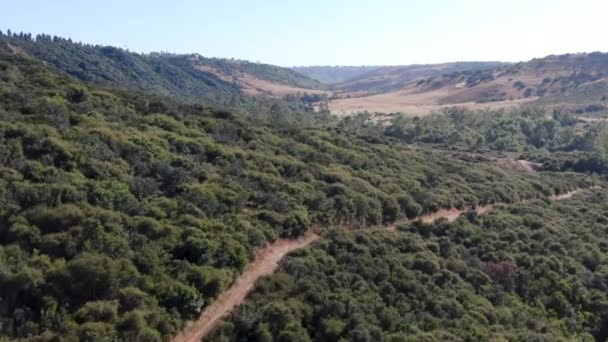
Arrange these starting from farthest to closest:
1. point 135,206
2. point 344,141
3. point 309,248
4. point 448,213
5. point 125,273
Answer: point 344,141 → point 448,213 → point 309,248 → point 135,206 → point 125,273

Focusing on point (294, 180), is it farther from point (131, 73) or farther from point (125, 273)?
point (131, 73)

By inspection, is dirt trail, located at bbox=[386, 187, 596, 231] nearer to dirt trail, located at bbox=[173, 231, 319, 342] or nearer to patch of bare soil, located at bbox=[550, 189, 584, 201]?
dirt trail, located at bbox=[173, 231, 319, 342]

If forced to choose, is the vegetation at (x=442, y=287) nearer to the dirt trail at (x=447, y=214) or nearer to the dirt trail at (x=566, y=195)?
the dirt trail at (x=447, y=214)

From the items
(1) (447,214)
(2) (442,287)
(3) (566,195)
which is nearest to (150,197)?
(2) (442,287)

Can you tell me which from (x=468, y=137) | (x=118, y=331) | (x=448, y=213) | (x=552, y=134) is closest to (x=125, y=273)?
(x=118, y=331)

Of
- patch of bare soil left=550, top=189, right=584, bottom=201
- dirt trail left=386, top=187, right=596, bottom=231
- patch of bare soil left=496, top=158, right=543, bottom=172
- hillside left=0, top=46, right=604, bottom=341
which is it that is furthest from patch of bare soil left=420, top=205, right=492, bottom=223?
patch of bare soil left=496, top=158, right=543, bottom=172

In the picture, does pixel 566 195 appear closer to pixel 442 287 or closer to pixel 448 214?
pixel 448 214
